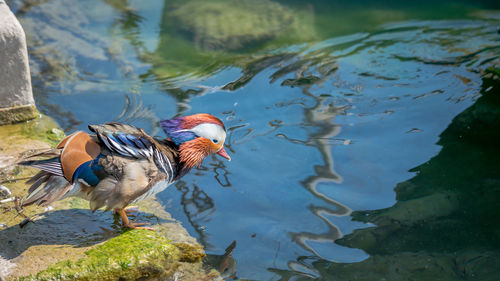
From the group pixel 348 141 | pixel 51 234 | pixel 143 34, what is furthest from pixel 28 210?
pixel 143 34

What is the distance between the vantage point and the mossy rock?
797 centimetres

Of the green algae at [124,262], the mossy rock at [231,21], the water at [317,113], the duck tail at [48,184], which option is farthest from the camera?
the mossy rock at [231,21]

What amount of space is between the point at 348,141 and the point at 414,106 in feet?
3.57

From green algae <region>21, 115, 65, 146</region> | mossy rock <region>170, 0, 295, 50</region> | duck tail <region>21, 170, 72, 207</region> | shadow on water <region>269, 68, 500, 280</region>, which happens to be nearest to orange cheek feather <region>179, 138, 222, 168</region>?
duck tail <region>21, 170, 72, 207</region>

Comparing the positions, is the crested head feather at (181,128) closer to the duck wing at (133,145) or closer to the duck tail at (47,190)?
the duck wing at (133,145)

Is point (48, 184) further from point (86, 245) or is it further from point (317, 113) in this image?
point (317, 113)

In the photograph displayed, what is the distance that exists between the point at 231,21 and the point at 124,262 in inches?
219

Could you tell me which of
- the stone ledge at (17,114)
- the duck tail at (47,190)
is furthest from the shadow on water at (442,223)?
the stone ledge at (17,114)

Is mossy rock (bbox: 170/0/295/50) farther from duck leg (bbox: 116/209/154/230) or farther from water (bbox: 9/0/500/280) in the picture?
duck leg (bbox: 116/209/154/230)

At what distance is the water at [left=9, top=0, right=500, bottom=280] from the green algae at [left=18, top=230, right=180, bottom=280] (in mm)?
511

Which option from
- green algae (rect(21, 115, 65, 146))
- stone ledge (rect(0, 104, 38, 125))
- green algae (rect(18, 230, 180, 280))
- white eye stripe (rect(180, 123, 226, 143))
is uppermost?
white eye stripe (rect(180, 123, 226, 143))

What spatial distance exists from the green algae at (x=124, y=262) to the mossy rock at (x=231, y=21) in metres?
4.51

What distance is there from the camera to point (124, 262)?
354 cm

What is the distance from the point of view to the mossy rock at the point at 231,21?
314 inches
